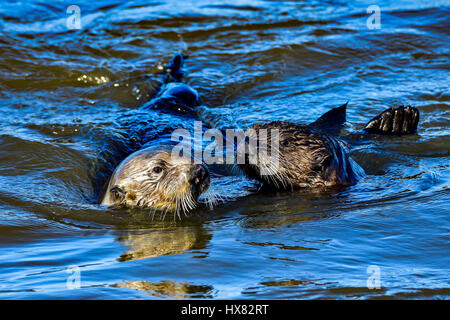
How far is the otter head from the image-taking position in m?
4.78

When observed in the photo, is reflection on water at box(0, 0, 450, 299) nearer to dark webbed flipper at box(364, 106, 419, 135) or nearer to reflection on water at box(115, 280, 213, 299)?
reflection on water at box(115, 280, 213, 299)

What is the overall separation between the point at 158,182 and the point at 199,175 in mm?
394

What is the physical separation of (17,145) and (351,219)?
370cm

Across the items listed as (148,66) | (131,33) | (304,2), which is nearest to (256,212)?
(148,66)

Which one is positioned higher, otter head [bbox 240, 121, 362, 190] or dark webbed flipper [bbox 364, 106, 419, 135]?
dark webbed flipper [bbox 364, 106, 419, 135]

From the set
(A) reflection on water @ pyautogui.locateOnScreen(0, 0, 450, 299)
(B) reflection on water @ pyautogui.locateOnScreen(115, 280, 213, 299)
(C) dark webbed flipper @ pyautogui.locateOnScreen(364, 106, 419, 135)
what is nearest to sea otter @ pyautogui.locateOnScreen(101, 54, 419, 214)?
(A) reflection on water @ pyautogui.locateOnScreen(0, 0, 450, 299)

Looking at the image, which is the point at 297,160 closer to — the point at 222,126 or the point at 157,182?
the point at 157,182

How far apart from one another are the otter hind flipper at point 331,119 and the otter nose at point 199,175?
225 centimetres

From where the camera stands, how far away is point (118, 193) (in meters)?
4.56

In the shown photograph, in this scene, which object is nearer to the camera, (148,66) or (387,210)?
(387,210)

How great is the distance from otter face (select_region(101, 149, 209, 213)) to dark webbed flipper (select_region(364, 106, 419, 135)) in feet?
9.15

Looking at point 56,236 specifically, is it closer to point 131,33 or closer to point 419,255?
point 419,255

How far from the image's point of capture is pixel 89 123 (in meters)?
6.88
